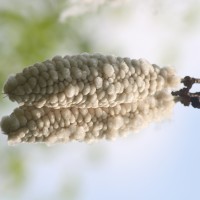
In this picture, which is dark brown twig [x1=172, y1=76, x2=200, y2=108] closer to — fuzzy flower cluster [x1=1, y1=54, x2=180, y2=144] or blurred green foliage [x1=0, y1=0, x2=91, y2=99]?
fuzzy flower cluster [x1=1, y1=54, x2=180, y2=144]

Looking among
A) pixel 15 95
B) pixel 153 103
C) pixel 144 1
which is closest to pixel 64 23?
pixel 144 1

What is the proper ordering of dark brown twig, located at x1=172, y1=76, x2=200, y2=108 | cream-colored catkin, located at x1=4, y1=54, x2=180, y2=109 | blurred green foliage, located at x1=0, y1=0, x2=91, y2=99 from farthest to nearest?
1. blurred green foliage, located at x1=0, y1=0, x2=91, y2=99
2. dark brown twig, located at x1=172, y1=76, x2=200, y2=108
3. cream-colored catkin, located at x1=4, y1=54, x2=180, y2=109

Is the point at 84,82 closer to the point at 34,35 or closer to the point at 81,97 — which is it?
the point at 81,97

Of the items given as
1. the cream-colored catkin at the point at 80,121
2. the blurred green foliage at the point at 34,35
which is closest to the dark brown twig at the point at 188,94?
the cream-colored catkin at the point at 80,121

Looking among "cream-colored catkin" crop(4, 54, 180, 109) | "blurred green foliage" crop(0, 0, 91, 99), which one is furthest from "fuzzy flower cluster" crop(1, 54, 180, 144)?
"blurred green foliage" crop(0, 0, 91, 99)

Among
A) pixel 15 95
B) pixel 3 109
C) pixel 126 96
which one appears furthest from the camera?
pixel 3 109

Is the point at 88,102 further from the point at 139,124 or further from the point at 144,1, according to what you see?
the point at 144,1

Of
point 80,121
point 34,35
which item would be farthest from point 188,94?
point 34,35
